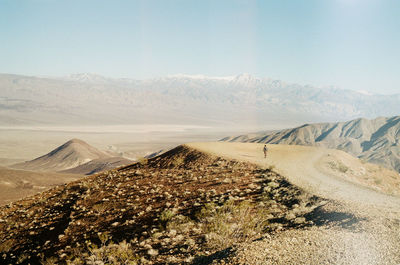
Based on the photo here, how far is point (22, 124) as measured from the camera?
18725cm

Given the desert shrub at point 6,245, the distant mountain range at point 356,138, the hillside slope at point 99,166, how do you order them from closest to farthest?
the desert shrub at point 6,245 < the hillside slope at point 99,166 < the distant mountain range at point 356,138

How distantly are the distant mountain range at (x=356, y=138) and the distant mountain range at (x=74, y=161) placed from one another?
209 ft

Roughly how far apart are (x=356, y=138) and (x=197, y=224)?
471 ft

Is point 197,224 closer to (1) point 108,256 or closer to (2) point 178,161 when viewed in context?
(1) point 108,256

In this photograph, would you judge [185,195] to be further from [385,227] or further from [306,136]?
[306,136]

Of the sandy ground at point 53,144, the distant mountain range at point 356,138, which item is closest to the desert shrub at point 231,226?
the sandy ground at point 53,144

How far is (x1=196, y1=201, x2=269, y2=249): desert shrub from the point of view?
8.73 meters

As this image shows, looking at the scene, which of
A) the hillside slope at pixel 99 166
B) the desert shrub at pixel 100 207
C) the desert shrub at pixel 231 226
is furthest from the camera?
the hillside slope at pixel 99 166

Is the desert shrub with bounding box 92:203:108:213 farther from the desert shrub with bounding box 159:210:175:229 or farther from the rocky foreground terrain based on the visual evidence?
the desert shrub with bounding box 159:210:175:229

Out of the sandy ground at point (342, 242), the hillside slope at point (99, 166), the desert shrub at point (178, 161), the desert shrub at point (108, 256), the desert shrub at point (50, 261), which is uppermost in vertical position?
the desert shrub at point (178, 161)

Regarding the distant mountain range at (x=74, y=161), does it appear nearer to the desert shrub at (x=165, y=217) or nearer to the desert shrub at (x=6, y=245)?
the desert shrub at (x=6, y=245)

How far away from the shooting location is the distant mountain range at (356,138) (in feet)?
332

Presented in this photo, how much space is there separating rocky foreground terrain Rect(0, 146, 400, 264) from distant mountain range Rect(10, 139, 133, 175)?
→ 55.1 m

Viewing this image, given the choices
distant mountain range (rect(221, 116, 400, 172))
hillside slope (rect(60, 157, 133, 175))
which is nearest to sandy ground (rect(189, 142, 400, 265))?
hillside slope (rect(60, 157, 133, 175))
